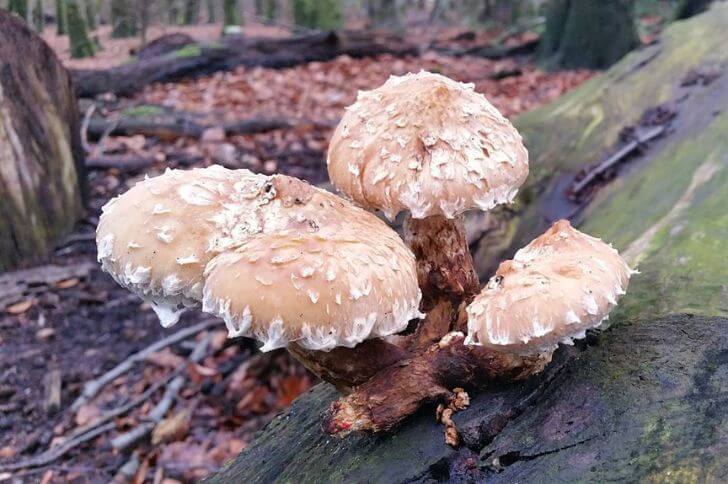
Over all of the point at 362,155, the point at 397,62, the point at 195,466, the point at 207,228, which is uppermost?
the point at 362,155

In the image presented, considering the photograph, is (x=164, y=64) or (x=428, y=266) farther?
(x=164, y=64)

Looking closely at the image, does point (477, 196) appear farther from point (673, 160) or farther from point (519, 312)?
point (673, 160)

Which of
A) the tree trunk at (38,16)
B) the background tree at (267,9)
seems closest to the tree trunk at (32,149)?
the tree trunk at (38,16)

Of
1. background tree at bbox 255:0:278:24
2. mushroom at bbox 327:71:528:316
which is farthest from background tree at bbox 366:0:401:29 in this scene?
mushroom at bbox 327:71:528:316

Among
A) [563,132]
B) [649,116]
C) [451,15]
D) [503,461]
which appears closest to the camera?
[503,461]

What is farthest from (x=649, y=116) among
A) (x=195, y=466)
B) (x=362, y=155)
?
(x=195, y=466)

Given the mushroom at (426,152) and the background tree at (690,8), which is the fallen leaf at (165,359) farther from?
the background tree at (690,8)
